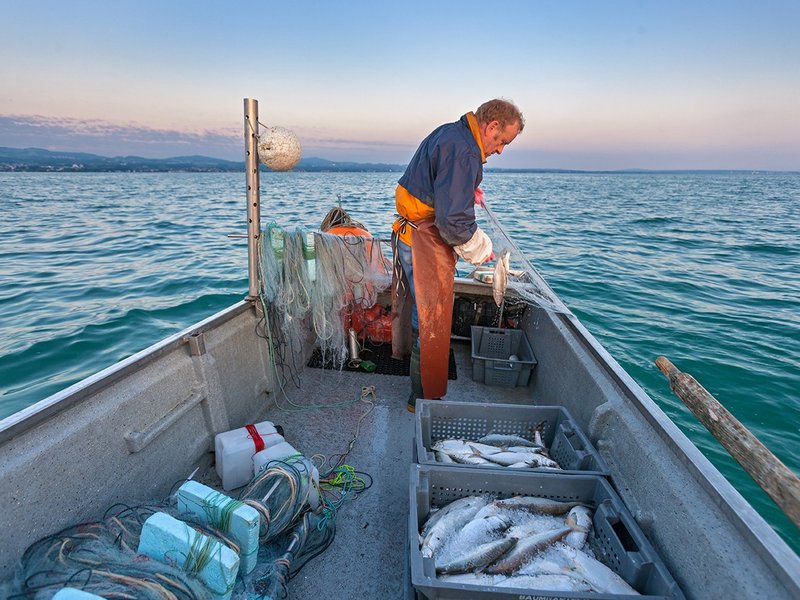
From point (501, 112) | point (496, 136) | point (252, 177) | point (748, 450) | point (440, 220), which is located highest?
point (501, 112)

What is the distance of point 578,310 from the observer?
9336mm

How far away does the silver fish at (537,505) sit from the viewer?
2.19m

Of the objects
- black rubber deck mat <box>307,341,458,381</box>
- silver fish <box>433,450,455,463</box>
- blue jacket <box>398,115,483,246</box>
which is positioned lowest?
black rubber deck mat <box>307,341,458,381</box>

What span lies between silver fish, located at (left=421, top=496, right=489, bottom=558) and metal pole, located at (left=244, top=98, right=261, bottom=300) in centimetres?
229

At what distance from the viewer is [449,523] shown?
2098 millimetres

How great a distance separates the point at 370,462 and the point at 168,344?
1623 millimetres

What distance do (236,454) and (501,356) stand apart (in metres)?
3.00

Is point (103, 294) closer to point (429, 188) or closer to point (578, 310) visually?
point (429, 188)

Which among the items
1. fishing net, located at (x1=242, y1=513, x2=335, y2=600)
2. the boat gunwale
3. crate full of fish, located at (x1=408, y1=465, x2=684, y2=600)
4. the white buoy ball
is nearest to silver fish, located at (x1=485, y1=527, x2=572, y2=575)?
crate full of fish, located at (x1=408, y1=465, x2=684, y2=600)

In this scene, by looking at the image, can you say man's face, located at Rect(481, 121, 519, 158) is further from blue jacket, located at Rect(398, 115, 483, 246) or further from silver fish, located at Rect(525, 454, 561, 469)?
silver fish, located at Rect(525, 454, 561, 469)

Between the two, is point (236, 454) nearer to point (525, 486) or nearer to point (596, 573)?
point (525, 486)

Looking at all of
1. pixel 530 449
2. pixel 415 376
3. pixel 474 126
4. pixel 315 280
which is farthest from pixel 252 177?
pixel 530 449

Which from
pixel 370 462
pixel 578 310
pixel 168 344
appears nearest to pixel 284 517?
pixel 370 462

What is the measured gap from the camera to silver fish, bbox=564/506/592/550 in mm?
2027
